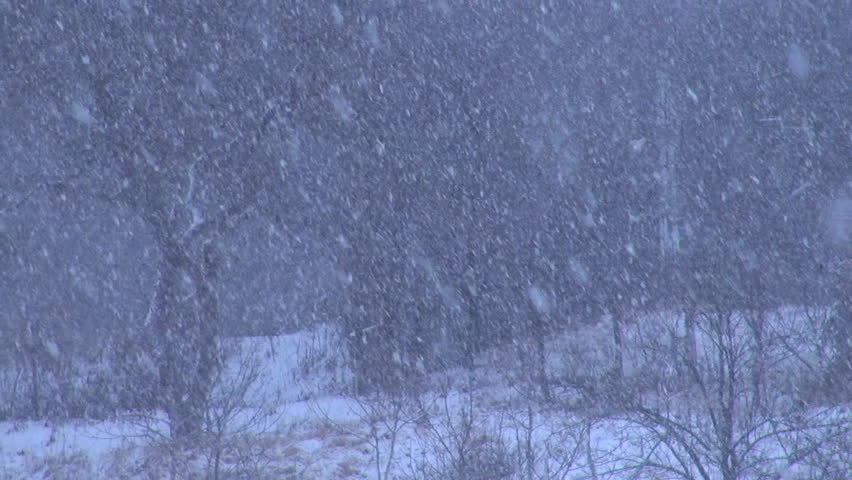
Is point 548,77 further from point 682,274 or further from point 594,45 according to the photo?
point 682,274

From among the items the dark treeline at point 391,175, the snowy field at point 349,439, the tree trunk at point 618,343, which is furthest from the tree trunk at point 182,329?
the tree trunk at point 618,343

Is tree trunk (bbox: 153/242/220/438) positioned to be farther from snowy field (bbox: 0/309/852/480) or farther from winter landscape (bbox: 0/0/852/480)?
snowy field (bbox: 0/309/852/480)

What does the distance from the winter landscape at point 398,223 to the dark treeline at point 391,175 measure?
5 centimetres

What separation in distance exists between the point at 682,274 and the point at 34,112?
10.2 metres

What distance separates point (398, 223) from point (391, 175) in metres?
0.77

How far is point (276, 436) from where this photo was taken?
10.7 meters

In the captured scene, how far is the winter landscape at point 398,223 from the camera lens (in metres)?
9.94

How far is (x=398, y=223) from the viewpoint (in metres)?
14.0

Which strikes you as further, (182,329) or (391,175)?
(391,175)

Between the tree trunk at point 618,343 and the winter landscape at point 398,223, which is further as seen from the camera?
the tree trunk at point 618,343

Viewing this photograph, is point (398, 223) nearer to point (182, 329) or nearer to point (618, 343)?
point (182, 329)

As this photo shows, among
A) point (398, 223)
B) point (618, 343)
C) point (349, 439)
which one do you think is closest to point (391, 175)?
point (398, 223)

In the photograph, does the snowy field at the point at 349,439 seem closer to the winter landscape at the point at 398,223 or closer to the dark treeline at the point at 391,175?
the winter landscape at the point at 398,223

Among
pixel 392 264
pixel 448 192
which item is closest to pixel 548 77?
pixel 448 192
